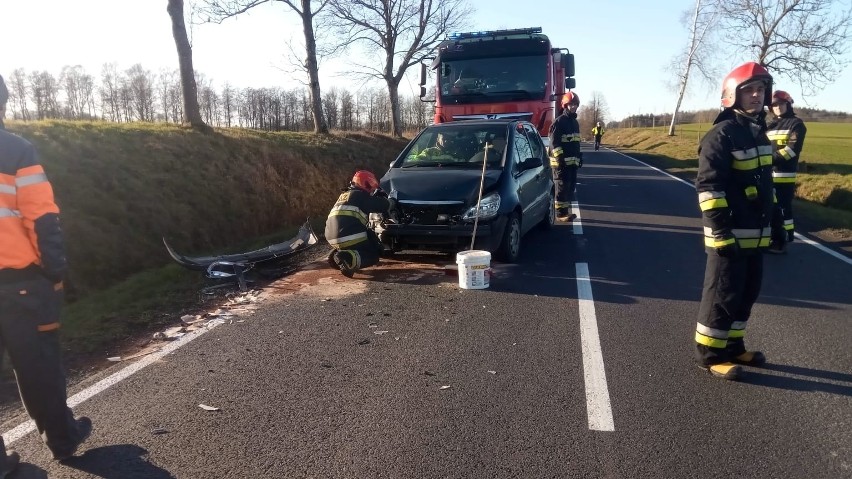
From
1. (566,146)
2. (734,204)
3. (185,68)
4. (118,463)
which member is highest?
(185,68)

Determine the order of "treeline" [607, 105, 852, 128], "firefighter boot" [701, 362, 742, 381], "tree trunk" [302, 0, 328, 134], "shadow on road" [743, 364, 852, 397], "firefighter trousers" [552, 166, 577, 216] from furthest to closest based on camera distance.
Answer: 1. "treeline" [607, 105, 852, 128]
2. "tree trunk" [302, 0, 328, 134]
3. "firefighter trousers" [552, 166, 577, 216]
4. "firefighter boot" [701, 362, 742, 381]
5. "shadow on road" [743, 364, 852, 397]

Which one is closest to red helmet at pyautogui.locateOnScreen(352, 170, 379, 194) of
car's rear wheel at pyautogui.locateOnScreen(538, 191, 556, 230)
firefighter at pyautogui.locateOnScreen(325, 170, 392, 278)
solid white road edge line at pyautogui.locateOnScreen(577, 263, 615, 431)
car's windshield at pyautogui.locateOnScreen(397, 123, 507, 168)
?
firefighter at pyautogui.locateOnScreen(325, 170, 392, 278)

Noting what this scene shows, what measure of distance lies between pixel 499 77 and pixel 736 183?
9.05 m

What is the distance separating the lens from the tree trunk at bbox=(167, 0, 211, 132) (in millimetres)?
14453

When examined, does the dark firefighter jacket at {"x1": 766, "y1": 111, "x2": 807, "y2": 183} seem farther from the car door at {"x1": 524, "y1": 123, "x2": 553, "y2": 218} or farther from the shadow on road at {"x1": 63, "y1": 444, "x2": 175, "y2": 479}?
the shadow on road at {"x1": 63, "y1": 444, "x2": 175, "y2": 479}

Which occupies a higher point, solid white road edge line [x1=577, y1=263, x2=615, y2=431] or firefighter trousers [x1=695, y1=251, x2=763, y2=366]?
firefighter trousers [x1=695, y1=251, x2=763, y2=366]

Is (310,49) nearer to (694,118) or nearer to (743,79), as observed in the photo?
(743,79)

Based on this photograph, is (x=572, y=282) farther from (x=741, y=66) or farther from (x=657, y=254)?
(x=741, y=66)

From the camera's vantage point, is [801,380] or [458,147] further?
[458,147]

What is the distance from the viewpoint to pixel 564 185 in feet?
34.7

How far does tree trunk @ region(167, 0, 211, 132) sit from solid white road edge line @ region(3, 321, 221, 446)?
407 inches

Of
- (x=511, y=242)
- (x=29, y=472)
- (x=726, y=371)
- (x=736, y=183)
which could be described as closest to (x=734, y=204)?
(x=736, y=183)

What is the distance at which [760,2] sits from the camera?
38.1m

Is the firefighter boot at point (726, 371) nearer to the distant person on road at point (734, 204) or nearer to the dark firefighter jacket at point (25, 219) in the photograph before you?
the distant person on road at point (734, 204)
